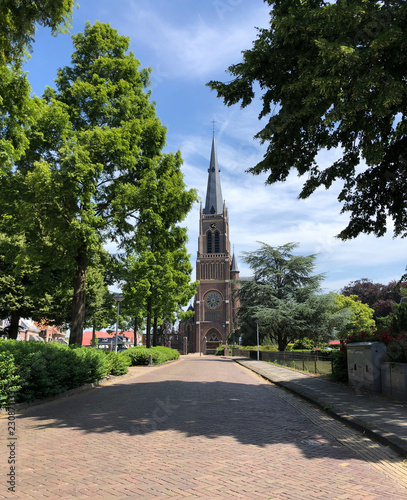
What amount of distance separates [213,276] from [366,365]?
239 ft

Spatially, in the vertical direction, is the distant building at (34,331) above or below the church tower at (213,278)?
below

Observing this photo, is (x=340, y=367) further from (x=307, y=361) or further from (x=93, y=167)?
(x=93, y=167)

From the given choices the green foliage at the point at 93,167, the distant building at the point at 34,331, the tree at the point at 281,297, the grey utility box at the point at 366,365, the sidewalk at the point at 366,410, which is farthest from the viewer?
the distant building at the point at 34,331

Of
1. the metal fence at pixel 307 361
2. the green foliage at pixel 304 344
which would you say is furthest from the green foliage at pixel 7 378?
the green foliage at pixel 304 344

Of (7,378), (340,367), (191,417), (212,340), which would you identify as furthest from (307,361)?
(212,340)

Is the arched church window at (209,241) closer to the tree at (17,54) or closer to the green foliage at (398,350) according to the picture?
the green foliage at (398,350)

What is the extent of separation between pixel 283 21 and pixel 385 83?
2307 mm

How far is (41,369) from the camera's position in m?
8.91

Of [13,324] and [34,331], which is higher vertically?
[13,324]

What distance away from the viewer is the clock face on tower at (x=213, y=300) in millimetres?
83125

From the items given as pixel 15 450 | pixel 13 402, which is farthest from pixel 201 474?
pixel 13 402

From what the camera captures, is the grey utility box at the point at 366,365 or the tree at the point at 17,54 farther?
the grey utility box at the point at 366,365

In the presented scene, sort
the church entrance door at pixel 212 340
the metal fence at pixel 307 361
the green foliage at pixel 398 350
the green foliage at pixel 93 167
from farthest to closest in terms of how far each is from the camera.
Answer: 1. the church entrance door at pixel 212 340
2. the metal fence at pixel 307 361
3. the green foliage at pixel 93 167
4. the green foliage at pixel 398 350

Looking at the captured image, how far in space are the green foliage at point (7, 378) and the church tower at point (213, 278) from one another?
72.3 meters
